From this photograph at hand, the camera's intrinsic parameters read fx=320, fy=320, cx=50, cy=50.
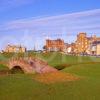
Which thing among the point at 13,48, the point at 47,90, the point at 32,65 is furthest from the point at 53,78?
the point at 13,48

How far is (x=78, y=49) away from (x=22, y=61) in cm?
6353

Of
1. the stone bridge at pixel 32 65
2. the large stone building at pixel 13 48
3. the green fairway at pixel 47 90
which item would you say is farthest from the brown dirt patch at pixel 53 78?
the large stone building at pixel 13 48

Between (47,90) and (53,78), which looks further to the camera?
(53,78)

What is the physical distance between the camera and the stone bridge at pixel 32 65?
63.8ft

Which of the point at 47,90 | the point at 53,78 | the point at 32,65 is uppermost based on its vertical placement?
the point at 32,65

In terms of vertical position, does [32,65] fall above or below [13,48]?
below

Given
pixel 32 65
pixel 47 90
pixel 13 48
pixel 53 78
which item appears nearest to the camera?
pixel 47 90

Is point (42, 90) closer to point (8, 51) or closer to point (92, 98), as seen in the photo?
point (92, 98)

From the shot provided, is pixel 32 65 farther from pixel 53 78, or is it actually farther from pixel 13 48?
pixel 13 48

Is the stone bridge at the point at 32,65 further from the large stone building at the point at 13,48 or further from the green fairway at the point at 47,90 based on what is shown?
the large stone building at the point at 13,48

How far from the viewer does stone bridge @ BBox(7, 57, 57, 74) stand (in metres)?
19.4

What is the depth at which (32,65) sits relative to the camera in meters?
19.9

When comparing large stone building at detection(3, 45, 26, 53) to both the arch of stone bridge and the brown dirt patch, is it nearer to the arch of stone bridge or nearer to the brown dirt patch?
the arch of stone bridge

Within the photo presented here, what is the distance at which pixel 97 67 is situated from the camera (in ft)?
67.6
